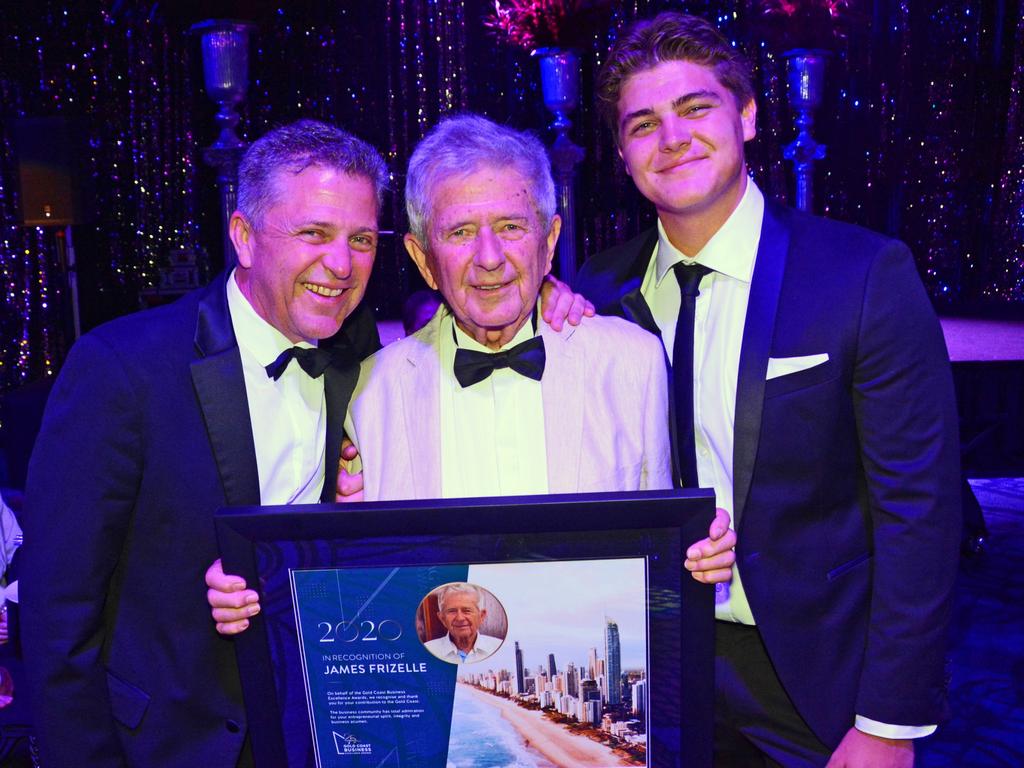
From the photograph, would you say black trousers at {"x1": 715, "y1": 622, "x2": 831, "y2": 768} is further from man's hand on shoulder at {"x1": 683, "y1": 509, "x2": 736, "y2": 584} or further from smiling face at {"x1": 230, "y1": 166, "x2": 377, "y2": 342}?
smiling face at {"x1": 230, "y1": 166, "x2": 377, "y2": 342}

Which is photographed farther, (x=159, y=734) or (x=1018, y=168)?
(x=1018, y=168)

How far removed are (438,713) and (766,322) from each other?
3.06ft

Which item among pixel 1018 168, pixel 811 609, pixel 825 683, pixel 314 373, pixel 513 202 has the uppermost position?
pixel 1018 168

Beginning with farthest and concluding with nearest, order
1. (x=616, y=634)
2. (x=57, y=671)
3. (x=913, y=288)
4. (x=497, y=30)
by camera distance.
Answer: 1. (x=497, y=30)
2. (x=913, y=288)
3. (x=57, y=671)
4. (x=616, y=634)

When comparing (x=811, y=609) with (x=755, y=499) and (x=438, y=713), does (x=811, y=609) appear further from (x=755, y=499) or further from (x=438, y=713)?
(x=438, y=713)

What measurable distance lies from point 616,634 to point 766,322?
72cm

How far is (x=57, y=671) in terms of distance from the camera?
1.68m

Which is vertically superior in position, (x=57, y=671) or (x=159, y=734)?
(x=57, y=671)

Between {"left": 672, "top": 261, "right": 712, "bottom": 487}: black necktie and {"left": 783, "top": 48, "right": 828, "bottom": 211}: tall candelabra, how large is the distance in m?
5.03

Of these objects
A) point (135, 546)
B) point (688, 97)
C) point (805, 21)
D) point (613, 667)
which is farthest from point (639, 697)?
point (805, 21)

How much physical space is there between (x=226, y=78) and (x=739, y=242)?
527 cm

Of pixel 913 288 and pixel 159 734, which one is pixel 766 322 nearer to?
pixel 913 288

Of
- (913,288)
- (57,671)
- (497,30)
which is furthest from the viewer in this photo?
(497,30)

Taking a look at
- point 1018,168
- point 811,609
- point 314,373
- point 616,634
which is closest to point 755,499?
point 811,609
